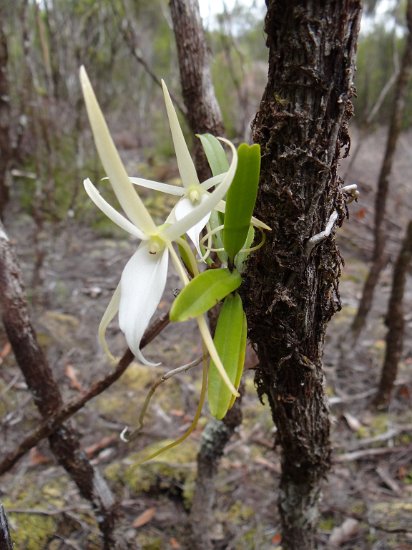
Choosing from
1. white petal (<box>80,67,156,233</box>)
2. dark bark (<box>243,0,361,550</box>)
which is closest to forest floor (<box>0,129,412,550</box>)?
dark bark (<box>243,0,361,550</box>)

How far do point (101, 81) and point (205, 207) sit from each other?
13.0ft

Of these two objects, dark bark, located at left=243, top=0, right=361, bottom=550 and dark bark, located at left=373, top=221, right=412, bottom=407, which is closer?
dark bark, located at left=243, top=0, right=361, bottom=550

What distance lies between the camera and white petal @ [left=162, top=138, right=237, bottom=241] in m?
0.41

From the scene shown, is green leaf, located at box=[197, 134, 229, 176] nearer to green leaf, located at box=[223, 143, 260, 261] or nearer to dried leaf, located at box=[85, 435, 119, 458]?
green leaf, located at box=[223, 143, 260, 261]

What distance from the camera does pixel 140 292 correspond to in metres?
0.44

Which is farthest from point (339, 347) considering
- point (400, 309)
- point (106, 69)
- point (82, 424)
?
point (106, 69)

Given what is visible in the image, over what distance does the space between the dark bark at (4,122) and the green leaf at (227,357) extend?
1.69m

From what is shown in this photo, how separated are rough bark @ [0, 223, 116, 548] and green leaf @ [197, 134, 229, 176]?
0.43 metres

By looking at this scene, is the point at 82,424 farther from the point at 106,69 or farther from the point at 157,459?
the point at 106,69

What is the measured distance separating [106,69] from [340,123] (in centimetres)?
340

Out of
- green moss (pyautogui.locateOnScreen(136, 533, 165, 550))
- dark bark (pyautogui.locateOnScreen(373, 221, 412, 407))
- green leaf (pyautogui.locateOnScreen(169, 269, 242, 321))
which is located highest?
green leaf (pyautogui.locateOnScreen(169, 269, 242, 321))

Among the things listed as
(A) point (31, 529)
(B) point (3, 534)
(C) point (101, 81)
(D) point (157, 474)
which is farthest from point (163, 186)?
(C) point (101, 81)

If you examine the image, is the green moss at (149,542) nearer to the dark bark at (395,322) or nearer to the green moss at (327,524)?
the green moss at (327,524)

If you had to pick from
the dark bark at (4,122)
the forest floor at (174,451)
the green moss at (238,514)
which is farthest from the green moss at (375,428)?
the dark bark at (4,122)
